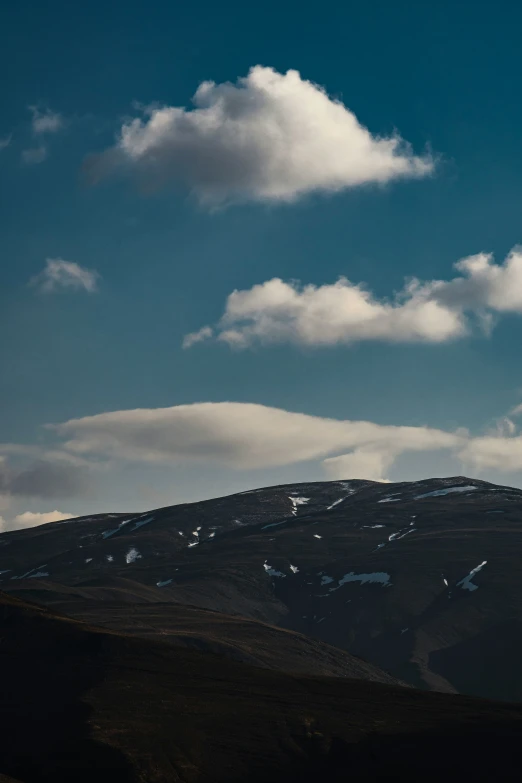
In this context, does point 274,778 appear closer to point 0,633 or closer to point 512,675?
point 0,633

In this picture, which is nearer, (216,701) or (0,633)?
(216,701)

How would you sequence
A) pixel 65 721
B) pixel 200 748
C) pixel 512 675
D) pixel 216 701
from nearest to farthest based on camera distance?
pixel 200 748, pixel 65 721, pixel 216 701, pixel 512 675

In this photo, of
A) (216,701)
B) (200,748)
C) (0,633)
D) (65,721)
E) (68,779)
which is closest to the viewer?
(68,779)

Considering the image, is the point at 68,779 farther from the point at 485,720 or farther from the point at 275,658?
the point at 275,658

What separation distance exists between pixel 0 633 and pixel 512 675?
383 ft

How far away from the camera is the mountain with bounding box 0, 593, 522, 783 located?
80938 millimetres

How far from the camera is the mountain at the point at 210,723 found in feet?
266

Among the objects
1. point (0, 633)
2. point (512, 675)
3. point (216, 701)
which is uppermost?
point (0, 633)

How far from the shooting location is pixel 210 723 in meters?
90.8

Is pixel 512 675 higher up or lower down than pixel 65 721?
lower down

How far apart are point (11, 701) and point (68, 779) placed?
22497 millimetres

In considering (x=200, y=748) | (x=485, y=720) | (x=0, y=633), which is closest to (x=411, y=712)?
(x=485, y=720)

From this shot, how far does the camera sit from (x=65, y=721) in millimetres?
90875

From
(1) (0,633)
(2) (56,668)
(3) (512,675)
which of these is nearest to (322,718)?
(2) (56,668)
